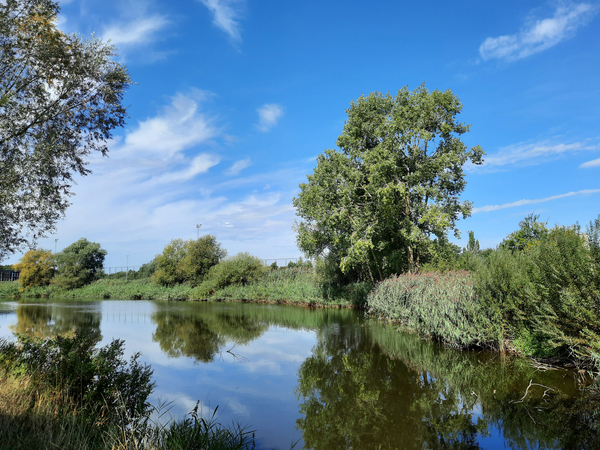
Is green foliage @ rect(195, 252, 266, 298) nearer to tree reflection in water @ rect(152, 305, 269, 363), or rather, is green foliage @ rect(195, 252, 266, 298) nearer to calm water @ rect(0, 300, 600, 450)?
tree reflection in water @ rect(152, 305, 269, 363)

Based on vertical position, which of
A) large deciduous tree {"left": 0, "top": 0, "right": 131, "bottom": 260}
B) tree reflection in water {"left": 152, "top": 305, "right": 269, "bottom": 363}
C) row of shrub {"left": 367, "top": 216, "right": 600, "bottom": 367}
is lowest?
tree reflection in water {"left": 152, "top": 305, "right": 269, "bottom": 363}

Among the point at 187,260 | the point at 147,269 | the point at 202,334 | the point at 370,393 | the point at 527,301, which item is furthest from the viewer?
the point at 147,269

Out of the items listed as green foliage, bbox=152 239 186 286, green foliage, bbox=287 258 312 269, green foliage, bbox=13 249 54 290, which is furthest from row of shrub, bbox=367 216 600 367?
green foliage, bbox=13 249 54 290

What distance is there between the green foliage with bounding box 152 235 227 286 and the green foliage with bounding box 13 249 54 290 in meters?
17.0

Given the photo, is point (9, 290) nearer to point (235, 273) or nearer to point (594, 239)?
point (235, 273)

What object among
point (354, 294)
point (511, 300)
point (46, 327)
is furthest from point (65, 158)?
point (354, 294)

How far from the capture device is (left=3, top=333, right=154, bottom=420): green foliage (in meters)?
5.27

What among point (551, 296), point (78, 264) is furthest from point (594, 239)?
point (78, 264)

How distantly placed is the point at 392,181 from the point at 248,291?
787 inches

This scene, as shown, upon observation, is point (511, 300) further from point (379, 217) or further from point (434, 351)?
point (379, 217)

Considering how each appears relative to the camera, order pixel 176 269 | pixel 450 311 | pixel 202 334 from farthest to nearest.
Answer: pixel 176 269 < pixel 202 334 < pixel 450 311

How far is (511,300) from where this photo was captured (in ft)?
31.7

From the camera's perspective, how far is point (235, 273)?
3628 cm

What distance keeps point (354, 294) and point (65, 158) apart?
69.6 ft
